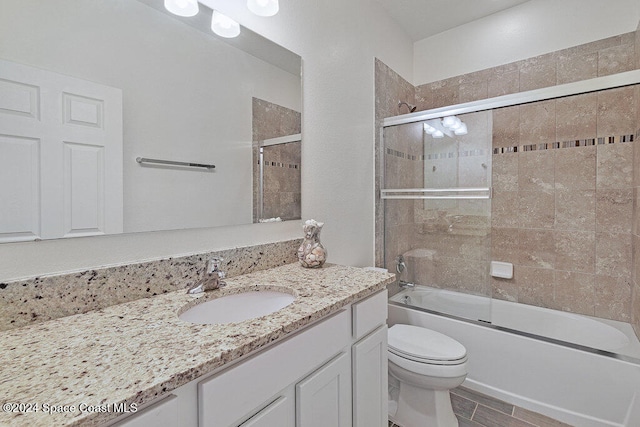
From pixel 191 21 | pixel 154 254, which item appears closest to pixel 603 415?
pixel 154 254

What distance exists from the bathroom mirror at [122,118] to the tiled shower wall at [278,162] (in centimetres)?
3

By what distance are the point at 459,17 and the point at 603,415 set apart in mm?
2858

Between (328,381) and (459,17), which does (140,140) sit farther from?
(459,17)

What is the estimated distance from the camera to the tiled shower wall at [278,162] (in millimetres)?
1429

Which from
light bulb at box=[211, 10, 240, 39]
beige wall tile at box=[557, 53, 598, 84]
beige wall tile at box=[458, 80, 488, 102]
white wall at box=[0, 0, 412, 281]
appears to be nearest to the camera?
white wall at box=[0, 0, 412, 281]

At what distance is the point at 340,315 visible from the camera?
1040 millimetres

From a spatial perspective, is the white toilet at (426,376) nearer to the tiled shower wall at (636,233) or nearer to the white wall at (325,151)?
the white wall at (325,151)

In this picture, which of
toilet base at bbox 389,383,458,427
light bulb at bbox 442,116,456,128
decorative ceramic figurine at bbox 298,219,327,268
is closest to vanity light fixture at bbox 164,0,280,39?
decorative ceramic figurine at bbox 298,219,327,268

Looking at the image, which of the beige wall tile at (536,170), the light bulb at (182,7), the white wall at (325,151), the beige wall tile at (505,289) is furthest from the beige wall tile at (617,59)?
the light bulb at (182,7)

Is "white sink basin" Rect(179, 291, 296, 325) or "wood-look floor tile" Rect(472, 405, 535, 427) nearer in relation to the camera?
"white sink basin" Rect(179, 291, 296, 325)

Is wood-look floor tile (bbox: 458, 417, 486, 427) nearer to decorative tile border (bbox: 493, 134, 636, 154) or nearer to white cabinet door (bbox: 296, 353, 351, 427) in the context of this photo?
white cabinet door (bbox: 296, 353, 351, 427)

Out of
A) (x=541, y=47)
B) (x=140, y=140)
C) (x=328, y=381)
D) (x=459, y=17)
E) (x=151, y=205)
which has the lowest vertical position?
(x=328, y=381)

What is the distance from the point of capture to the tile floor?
66.2 inches

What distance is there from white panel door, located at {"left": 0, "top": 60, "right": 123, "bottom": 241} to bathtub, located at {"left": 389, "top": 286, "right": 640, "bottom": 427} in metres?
2.01
